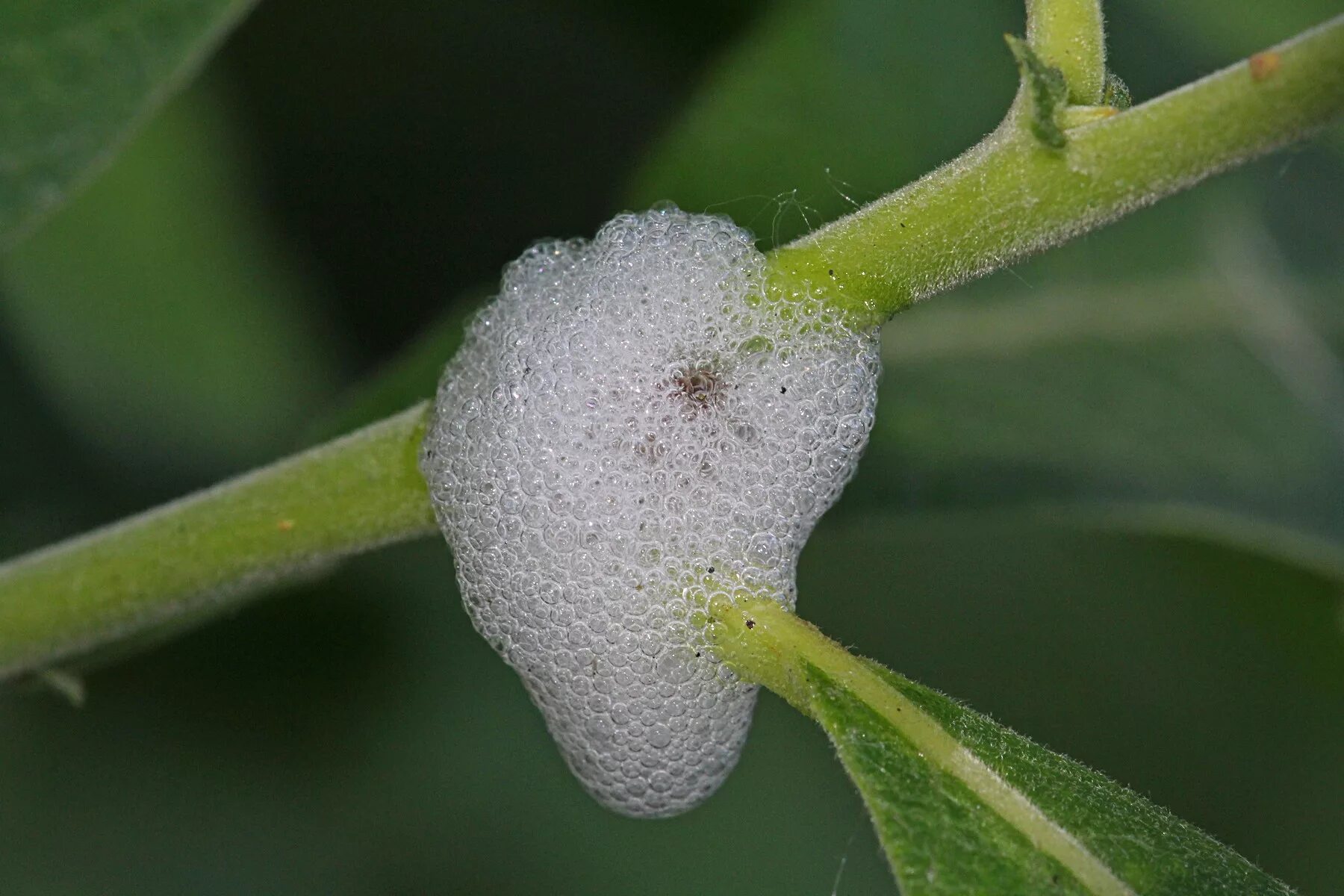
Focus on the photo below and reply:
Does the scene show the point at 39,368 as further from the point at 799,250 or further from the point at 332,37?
the point at 799,250

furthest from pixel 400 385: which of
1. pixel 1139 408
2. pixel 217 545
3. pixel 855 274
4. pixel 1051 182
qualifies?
pixel 1139 408

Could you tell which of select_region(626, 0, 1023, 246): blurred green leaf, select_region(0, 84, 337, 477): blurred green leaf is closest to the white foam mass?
select_region(626, 0, 1023, 246): blurred green leaf

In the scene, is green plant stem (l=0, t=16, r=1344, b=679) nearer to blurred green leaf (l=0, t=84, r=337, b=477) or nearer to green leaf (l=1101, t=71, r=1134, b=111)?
green leaf (l=1101, t=71, r=1134, b=111)

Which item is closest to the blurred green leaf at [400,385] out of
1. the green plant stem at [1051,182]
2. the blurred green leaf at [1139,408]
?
the blurred green leaf at [1139,408]

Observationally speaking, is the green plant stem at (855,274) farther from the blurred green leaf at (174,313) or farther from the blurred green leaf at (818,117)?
the blurred green leaf at (174,313)

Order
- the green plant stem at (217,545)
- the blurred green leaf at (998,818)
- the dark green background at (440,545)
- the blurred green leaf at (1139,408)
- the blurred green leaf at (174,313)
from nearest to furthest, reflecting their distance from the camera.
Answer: the blurred green leaf at (998,818)
the green plant stem at (217,545)
the blurred green leaf at (1139,408)
the dark green background at (440,545)
the blurred green leaf at (174,313)

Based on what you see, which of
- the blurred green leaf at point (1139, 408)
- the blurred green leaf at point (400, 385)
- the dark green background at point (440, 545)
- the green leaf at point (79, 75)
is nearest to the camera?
the green leaf at point (79, 75)
